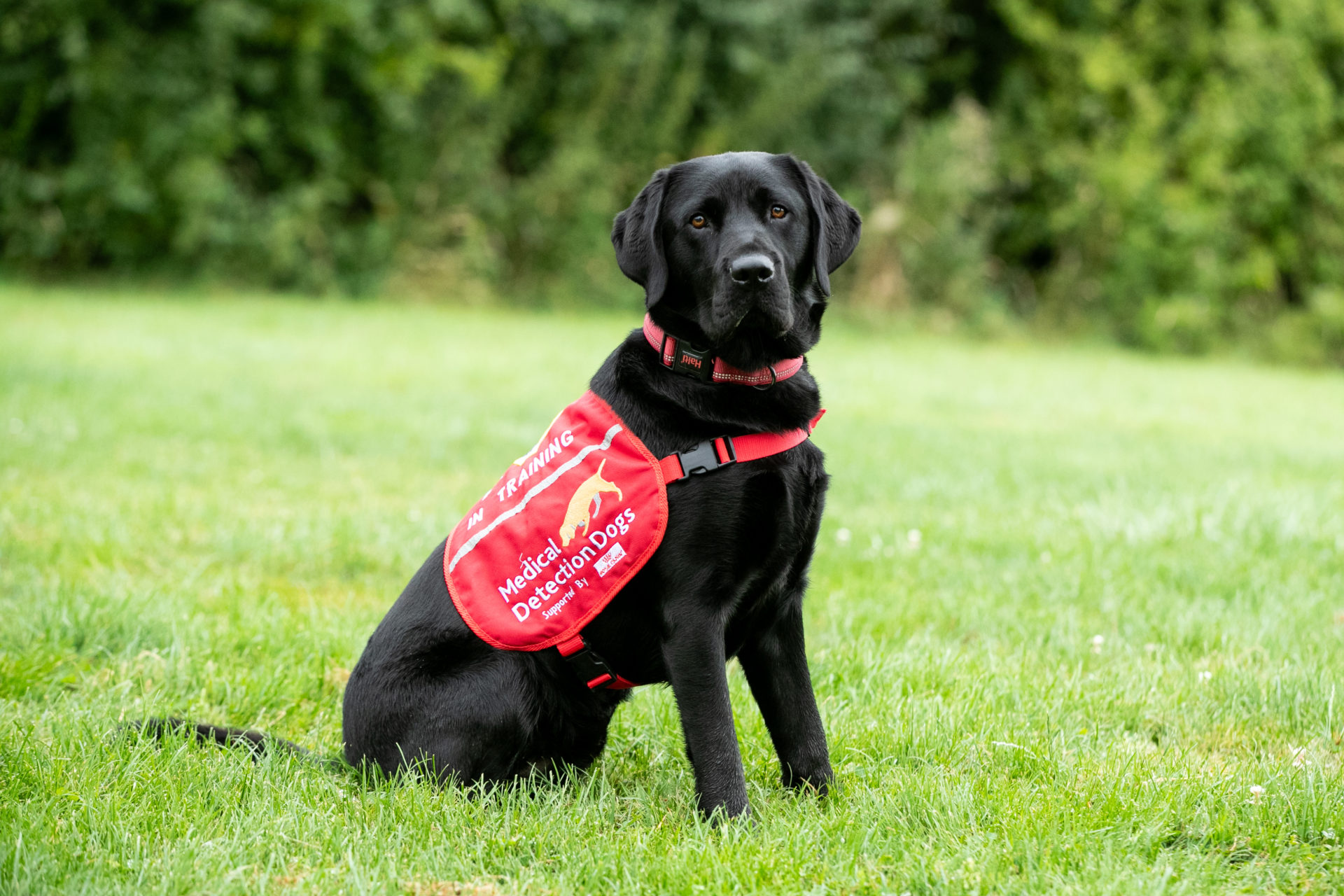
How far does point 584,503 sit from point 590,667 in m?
0.39

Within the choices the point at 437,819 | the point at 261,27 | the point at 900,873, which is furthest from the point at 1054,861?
the point at 261,27

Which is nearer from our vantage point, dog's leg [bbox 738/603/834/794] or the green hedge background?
dog's leg [bbox 738/603/834/794]

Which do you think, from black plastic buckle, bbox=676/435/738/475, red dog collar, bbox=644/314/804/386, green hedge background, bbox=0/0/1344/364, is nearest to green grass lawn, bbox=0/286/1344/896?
black plastic buckle, bbox=676/435/738/475

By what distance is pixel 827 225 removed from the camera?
2873 mm

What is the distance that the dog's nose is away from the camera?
256 cm

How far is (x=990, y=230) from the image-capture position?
59.3 feet

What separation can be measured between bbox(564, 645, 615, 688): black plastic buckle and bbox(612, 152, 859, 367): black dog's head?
2.46 ft

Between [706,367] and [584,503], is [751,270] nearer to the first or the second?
[706,367]

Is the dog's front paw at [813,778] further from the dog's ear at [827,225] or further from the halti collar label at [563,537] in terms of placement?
the dog's ear at [827,225]

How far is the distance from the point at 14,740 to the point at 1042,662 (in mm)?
2857

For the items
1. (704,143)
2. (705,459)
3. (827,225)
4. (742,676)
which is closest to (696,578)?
(705,459)

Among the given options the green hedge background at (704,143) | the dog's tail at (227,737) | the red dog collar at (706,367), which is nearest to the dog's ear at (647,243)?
the red dog collar at (706,367)

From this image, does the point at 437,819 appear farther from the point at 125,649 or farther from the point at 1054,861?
the point at 125,649

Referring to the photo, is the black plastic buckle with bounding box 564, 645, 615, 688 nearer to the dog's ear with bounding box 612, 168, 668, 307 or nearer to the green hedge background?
the dog's ear with bounding box 612, 168, 668, 307
